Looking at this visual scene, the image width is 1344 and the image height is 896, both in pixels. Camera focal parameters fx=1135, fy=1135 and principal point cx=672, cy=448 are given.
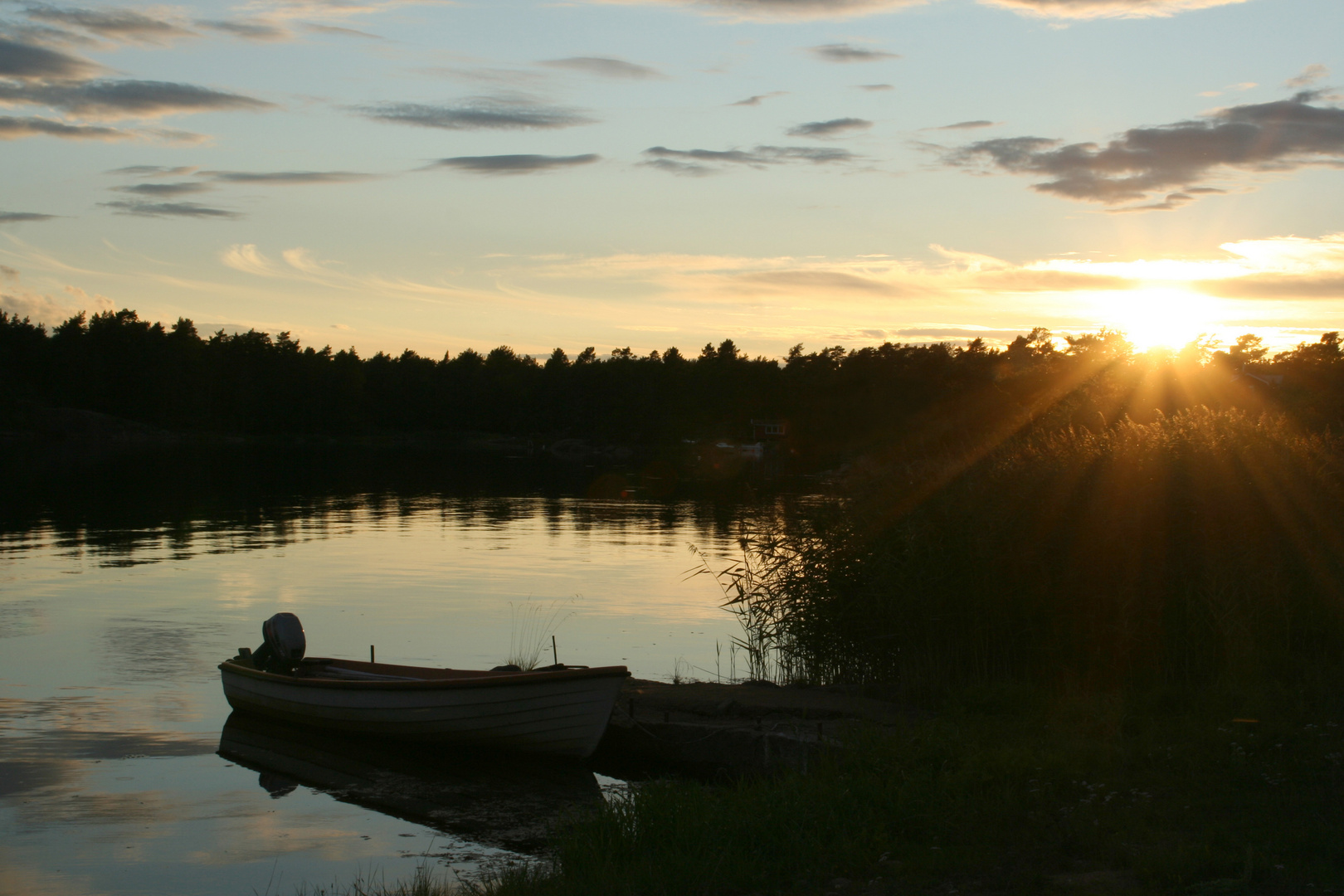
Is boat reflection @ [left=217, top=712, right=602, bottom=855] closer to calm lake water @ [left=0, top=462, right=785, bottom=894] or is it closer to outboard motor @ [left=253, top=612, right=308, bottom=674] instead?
calm lake water @ [left=0, top=462, right=785, bottom=894]

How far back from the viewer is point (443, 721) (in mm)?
14961

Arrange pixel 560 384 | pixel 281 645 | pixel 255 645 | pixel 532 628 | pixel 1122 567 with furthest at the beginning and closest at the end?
pixel 560 384
pixel 532 628
pixel 255 645
pixel 281 645
pixel 1122 567

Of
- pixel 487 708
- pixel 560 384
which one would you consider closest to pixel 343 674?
pixel 487 708

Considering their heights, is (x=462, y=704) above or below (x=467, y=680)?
below

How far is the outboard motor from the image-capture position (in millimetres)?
16906

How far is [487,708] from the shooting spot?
48.1 ft

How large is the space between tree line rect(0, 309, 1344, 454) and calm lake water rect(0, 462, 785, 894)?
28.9 meters

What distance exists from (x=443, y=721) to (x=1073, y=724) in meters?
7.86

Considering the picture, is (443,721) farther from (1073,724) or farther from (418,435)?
(418,435)

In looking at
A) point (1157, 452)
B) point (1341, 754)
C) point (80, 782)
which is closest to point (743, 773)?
point (1341, 754)

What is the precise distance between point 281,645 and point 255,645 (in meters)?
7.23

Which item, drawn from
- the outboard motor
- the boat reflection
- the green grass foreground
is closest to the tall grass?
the green grass foreground

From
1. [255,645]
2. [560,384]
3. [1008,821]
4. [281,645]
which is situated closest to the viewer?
[1008,821]

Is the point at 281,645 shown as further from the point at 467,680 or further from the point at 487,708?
the point at 487,708
